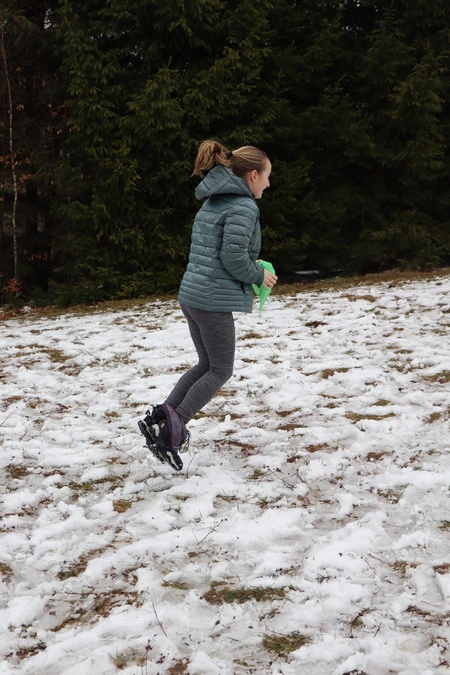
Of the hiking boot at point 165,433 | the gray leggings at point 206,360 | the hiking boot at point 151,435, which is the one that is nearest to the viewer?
the gray leggings at point 206,360

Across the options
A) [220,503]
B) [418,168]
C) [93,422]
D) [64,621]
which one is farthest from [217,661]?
[418,168]

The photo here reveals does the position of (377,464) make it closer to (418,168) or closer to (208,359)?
(208,359)

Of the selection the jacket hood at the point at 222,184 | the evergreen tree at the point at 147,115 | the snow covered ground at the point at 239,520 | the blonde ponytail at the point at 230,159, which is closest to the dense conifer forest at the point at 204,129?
the evergreen tree at the point at 147,115

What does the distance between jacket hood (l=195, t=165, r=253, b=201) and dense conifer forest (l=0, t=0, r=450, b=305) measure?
7.45 m

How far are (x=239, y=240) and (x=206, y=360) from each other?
0.96m

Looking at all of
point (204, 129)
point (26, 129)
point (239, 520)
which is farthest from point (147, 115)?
point (239, 520)

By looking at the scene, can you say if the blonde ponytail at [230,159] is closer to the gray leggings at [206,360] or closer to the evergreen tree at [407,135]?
the gray leggings at [206,360]

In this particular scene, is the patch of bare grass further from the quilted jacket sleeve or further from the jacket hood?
the jacket hood

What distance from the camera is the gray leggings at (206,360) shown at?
13.2ft

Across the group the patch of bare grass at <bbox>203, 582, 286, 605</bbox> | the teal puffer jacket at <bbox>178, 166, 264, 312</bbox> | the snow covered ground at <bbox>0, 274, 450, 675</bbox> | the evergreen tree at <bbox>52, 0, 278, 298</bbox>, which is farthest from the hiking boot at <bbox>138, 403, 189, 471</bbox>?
the evergreen tree at <bbox>52, 0, 278, 298</bbox>

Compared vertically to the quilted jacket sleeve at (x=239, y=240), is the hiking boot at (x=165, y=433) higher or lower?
lower

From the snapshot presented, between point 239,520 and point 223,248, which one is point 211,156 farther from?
→ point 239,520

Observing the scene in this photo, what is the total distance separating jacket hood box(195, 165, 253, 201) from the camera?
378 cm

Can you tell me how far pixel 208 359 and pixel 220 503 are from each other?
99cm
